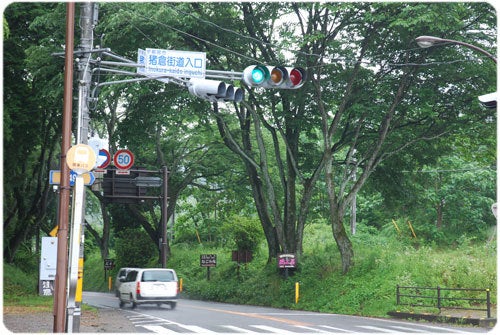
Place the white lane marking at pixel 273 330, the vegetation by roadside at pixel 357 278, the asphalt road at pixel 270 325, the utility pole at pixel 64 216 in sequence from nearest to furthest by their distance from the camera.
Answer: the utility pole at pixel 64 216 → the white lane marking at pixel 273 330 → the asphalt road at pixel 270 325 → the vegetation by roadside at pixel 357 278

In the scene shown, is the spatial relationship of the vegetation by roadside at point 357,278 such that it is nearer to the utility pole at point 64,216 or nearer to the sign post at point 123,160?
the sign post at point 123,160

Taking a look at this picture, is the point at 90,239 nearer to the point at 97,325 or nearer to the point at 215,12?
the point at 215,12

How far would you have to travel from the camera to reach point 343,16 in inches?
1050

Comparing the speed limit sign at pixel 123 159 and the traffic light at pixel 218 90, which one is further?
the speed limit sign at pixel 123 159

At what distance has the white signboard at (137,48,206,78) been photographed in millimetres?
16219

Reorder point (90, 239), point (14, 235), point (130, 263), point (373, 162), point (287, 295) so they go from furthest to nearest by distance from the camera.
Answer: point (90, 239) → point (130, 263) → point (14, 235) → point (287, 295) → point (373, 162)

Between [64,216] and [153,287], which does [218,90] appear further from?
[153,287]

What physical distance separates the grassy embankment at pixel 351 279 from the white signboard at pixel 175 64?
13.1 meters

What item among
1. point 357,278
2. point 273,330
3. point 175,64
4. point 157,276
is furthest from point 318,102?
point 175,64

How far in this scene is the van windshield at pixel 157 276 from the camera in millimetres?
28750

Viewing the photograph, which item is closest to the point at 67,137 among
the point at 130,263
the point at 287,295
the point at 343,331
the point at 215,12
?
the point at 343,331

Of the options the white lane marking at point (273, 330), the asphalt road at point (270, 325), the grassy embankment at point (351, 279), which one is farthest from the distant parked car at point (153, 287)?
the white lane marking at point (273, 330)

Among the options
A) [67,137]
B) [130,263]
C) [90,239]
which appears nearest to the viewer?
[67,137]

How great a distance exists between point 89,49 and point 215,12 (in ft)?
36.7
